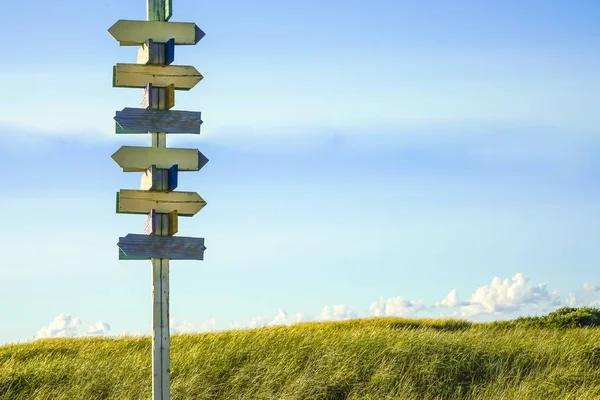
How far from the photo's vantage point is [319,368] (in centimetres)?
1384

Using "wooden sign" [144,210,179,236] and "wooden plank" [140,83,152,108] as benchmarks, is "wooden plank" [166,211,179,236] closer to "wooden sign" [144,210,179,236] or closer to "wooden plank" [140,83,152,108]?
"wooden sign" [144,210,179,236]

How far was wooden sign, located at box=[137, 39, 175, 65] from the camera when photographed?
920 centimetres

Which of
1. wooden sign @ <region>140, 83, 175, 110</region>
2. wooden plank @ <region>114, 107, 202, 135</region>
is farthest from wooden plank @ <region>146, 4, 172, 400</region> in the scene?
wooden plank @ <region>114, 107, 202, 135</region>

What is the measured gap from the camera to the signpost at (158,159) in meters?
9.05

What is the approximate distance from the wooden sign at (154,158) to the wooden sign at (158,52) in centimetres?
111

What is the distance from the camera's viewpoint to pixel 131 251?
8.98m

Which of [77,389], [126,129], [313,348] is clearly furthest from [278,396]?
[126,129]

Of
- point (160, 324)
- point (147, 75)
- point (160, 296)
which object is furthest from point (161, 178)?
point (160, 324)

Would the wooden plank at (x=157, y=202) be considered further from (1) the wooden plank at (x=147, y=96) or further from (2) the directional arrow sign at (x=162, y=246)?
(1) the wooden plank at (x=147, y=96)

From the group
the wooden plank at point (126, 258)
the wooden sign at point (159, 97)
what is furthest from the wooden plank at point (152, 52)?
the wooden plank at point (126, 258)

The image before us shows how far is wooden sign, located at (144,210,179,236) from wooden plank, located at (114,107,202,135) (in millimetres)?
1030

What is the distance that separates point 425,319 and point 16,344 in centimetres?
1385

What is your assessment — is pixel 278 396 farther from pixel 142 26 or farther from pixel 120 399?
pixel 142 26

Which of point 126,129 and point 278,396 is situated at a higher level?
point 126,129
